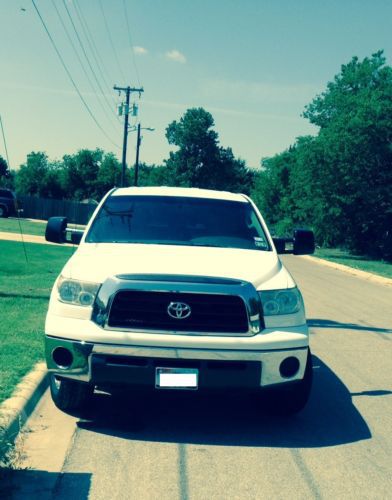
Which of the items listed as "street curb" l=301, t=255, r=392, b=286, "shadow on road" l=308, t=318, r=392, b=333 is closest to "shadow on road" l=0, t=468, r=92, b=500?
"shadow on road" l=308, t=318, r=392, b=333

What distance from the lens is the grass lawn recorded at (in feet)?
21.6

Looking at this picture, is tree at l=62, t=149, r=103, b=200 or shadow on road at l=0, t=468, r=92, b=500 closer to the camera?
shadow on road at l=0, t=468, r=92, b=500

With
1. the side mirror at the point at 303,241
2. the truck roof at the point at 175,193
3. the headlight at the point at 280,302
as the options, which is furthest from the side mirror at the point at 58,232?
the headlight at the point at 280,302

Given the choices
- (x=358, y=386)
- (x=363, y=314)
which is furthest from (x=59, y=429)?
(x=363, y=314)

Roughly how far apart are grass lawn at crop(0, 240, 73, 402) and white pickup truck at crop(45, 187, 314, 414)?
86 cm

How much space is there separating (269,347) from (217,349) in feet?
1.29

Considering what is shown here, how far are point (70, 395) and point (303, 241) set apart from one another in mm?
3171

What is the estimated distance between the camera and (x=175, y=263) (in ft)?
17.9

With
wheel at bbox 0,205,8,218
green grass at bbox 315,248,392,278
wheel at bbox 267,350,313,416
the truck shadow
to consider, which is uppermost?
wheel at bbox 267,350,313,416

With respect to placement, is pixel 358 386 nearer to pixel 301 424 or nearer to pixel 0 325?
pixel 301 424

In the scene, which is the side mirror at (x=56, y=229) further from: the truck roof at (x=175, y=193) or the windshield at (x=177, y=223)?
the truck roof at (x=175, y=193)

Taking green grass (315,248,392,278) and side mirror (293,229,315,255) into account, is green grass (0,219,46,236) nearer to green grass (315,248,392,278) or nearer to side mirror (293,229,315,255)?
green grass (315,248,392,278)

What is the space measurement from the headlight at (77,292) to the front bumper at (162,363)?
1.04ft

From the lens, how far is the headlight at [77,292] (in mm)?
5230
